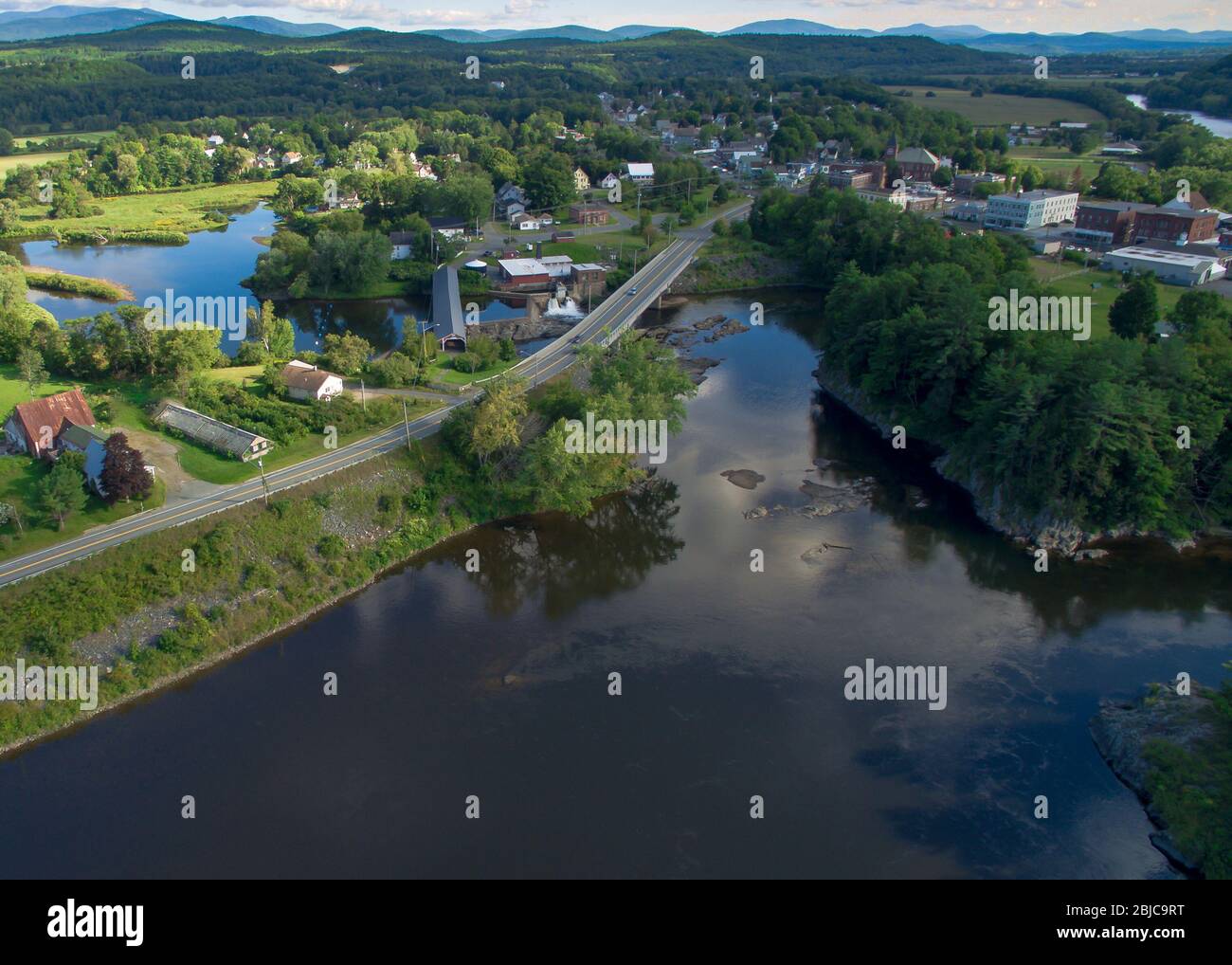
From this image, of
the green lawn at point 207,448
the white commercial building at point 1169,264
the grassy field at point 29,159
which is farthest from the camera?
the grassy field at point 29,159

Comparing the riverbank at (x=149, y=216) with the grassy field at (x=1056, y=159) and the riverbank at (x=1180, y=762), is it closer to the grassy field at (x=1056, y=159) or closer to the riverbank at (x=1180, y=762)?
the riverbank at (x=1180, y=762)

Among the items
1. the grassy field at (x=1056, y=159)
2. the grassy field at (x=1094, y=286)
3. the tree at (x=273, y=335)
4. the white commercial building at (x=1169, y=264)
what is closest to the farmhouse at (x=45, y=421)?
the tree at (x=273, y=335)

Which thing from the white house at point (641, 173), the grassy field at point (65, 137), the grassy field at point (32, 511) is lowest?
the grassy field at point (32, 511)

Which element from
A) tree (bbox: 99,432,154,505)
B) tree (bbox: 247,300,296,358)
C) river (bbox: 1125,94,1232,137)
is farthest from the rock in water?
river (bbox: 1125,94,1232,137)

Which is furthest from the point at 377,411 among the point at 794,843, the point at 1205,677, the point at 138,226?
the point at 138,226

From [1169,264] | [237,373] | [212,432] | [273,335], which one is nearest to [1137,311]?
[1169,264]

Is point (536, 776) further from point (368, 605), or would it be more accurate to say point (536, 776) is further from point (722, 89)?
point (722, 89)
